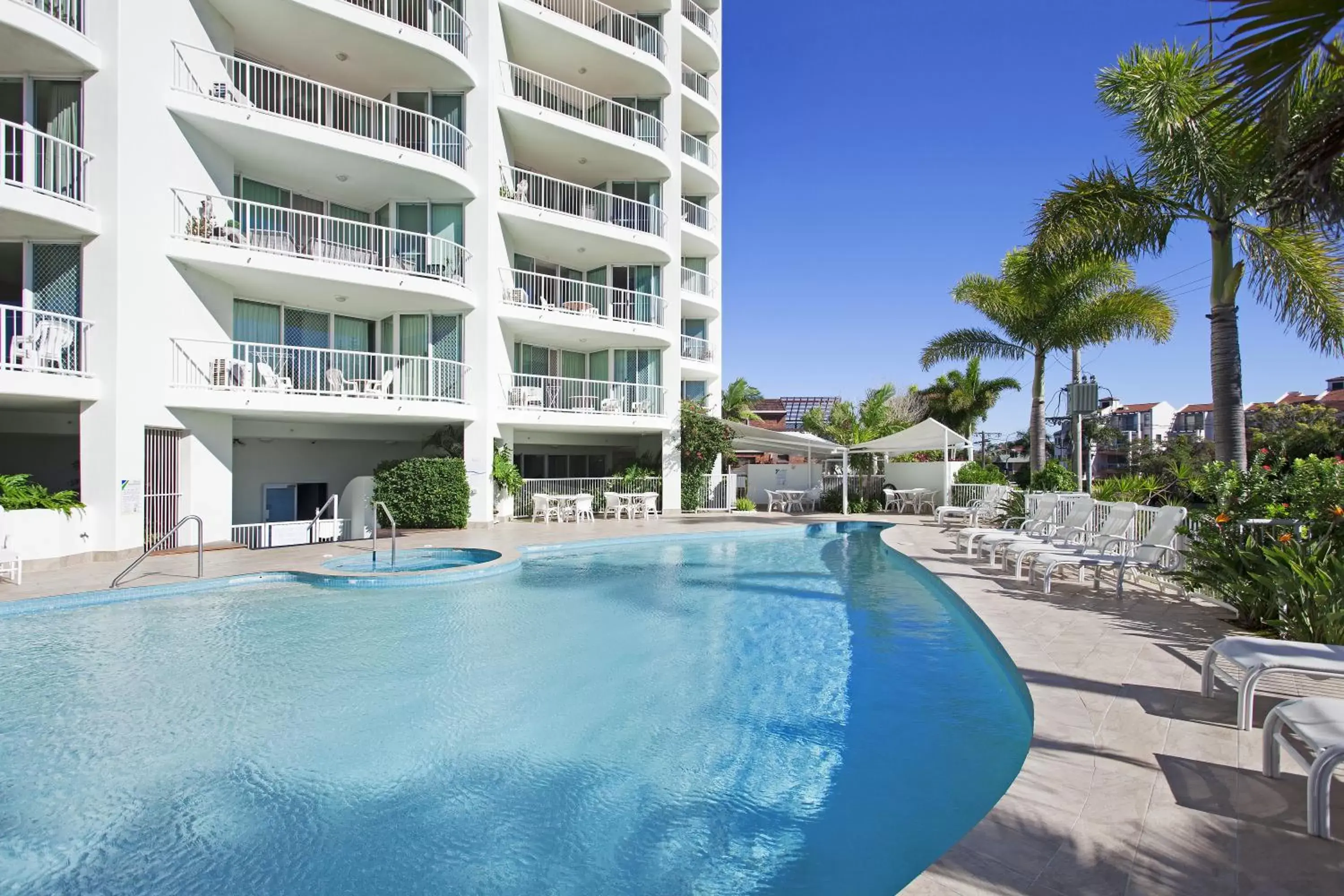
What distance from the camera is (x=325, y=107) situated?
16891 mm

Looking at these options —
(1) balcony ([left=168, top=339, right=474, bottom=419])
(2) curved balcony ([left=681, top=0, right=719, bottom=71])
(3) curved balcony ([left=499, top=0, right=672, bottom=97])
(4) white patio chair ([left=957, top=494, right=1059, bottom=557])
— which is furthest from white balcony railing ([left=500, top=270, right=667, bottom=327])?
(4) white patio chair ([left=957, top=494, right=1059, bottom=557])

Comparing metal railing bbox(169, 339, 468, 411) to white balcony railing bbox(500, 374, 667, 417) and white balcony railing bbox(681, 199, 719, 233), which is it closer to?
white balcony railing bbox(500, 374, 667, 417)

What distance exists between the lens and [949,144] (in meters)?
18.7

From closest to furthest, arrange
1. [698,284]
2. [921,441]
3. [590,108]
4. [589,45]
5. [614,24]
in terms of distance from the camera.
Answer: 1. [589,45]
2. [921,441]
3. [590,108]
4. [614,24]
5. [698,284]

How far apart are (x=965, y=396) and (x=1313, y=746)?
34045 millimetres

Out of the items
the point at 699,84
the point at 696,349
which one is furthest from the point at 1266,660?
the point at 699,84

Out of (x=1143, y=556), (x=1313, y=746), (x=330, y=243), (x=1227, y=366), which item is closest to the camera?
(x=1313, y=746)

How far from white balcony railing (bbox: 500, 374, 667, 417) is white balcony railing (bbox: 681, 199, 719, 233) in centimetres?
764

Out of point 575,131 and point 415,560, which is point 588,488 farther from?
point 575,131

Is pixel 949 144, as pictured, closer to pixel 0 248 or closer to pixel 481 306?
pixel 481 306

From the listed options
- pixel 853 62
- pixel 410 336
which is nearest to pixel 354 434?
pixel 410 336

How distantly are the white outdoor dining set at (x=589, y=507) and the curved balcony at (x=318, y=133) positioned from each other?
8239 millimetres

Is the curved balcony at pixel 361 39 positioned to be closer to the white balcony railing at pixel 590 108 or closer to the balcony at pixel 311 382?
the white balcony railing at pixel 590 108

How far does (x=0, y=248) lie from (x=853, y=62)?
19.2 meters
